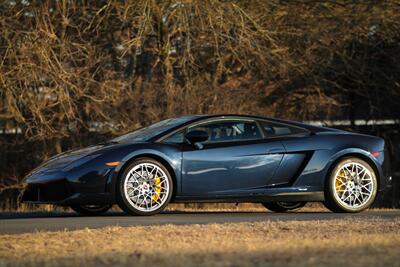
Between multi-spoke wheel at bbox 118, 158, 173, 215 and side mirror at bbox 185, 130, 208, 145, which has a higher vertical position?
side mirror at bbox 185, 130, 208, 145

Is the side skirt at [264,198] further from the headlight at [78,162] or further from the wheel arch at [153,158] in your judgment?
the headlight at [78,162]

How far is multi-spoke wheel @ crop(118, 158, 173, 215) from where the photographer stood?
11969mm

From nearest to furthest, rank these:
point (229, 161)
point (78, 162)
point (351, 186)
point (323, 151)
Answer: point (78, 162) → point (229, 161) → point (323, 151) → point (351, 186)

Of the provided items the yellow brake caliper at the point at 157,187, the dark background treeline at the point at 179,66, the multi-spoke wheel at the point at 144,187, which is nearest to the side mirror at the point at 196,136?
the multi-spoke wheel at the point at 144,187

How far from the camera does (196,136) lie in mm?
12352

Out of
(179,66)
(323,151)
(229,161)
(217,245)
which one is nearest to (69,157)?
(229,161)

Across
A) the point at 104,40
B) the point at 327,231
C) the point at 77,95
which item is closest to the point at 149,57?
the point at 104,40

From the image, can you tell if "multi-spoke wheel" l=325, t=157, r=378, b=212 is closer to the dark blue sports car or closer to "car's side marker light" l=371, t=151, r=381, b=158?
the dark blue sports car

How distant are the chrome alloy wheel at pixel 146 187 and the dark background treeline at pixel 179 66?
25.3 feet

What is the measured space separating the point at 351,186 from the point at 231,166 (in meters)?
1.74

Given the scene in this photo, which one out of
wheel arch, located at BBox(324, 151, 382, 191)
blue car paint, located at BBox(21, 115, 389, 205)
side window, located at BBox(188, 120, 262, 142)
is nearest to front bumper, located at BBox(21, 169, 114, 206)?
blue car paint, located at BBox(21, 115, 389, 205)

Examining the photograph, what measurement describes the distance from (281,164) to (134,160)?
6.63 ft

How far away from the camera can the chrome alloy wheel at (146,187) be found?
12000 mm

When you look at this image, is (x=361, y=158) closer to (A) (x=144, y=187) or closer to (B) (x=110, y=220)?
(A) (x=144, y=187)
